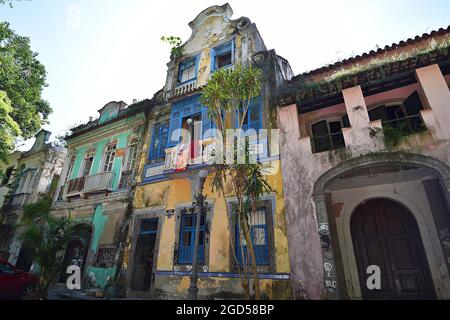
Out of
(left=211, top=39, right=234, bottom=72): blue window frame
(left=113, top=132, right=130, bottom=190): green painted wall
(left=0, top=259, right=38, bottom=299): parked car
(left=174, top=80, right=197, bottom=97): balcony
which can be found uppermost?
(left=211, top=39, right=234, bottom=72): blue window frame

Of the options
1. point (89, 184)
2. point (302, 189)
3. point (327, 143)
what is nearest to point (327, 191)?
point (302, 189)

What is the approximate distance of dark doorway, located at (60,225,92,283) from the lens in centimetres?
1143

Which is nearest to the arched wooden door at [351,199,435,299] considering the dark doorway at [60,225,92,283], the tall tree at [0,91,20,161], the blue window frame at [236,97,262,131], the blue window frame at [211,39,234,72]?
the blue window frame at [236,97,262,131]

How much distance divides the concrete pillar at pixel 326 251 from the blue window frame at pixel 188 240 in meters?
4.05

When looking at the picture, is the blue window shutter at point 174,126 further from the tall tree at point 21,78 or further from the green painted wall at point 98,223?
the tall tree at point 21,78

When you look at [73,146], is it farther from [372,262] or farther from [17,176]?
[372,262]

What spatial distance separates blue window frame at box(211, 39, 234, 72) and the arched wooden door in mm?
Answer: 9027

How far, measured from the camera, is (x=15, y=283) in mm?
8609

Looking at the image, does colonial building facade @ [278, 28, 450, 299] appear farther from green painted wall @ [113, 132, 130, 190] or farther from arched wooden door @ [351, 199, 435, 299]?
green painted wall @ [113, 132, 130, 190]

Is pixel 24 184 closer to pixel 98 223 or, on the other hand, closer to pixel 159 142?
pixel 98 223

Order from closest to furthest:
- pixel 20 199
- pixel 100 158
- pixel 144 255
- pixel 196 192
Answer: pixel 196 192
pixel 144 255
pixel 100 158
pixel 20 199

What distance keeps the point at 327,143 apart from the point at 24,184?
19.3 metres

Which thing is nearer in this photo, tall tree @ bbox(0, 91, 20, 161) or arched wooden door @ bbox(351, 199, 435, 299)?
arched wooden door @ bbox(351, 199, 435, 299)

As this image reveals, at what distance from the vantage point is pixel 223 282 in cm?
759
